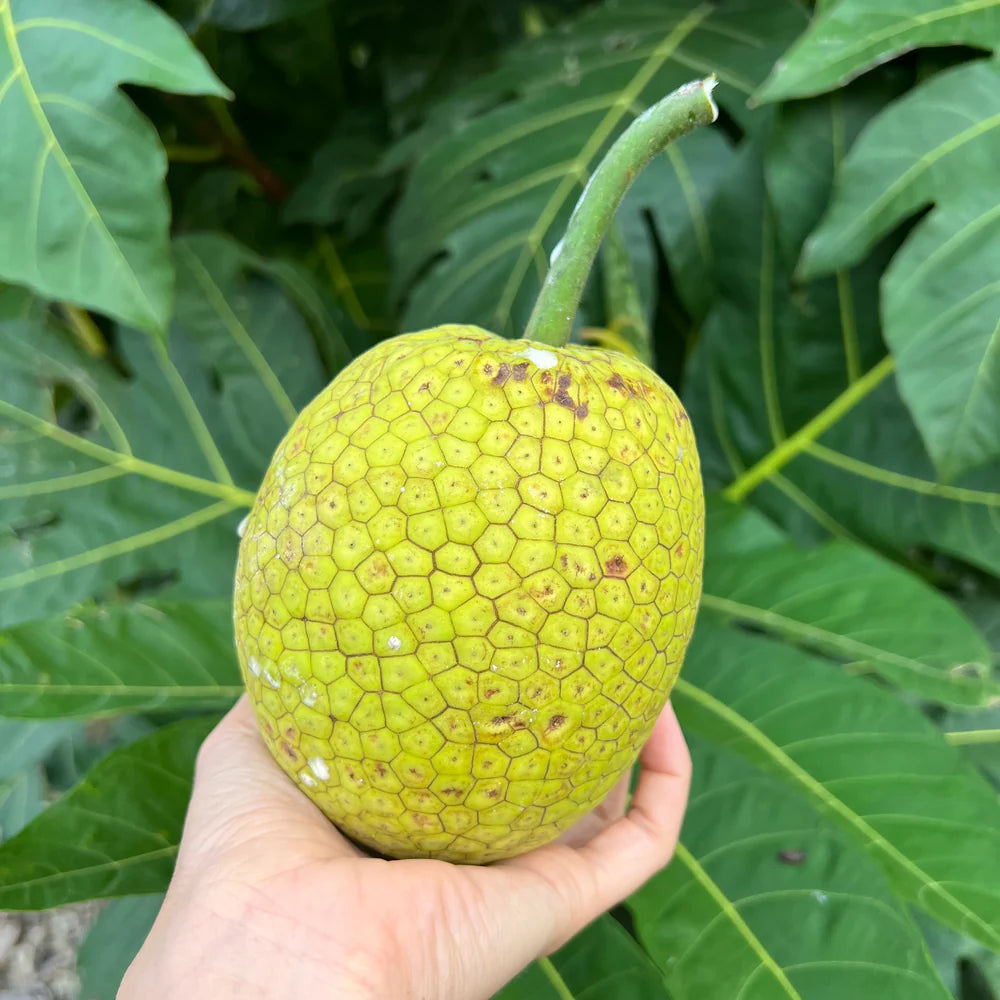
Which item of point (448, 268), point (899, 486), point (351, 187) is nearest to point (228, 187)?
point (351, 187)

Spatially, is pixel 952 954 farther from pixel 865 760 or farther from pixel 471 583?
pixel 471 583

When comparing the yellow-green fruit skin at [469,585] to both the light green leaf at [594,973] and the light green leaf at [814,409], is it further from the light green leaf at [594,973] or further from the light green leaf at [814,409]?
the light green leaf at [814,409]

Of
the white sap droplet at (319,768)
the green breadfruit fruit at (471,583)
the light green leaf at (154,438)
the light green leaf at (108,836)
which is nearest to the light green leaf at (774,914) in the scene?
the green breadfruit fruit at (471,583)

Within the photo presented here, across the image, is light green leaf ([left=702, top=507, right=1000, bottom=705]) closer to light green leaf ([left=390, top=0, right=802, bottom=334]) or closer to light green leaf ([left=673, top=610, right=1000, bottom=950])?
light green leaf ([left=673, top=610, right=1000, bottom=950])

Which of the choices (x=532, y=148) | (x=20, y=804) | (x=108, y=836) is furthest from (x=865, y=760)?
(x=20, y=804)

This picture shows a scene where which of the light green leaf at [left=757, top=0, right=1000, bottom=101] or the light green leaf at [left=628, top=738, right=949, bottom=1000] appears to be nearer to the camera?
the light green leaf at [left=628, top=738, right=949, bottom=1000]

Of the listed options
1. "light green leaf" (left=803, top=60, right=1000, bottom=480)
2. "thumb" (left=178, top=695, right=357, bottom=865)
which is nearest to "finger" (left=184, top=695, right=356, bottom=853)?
"thumb" (left=178, top=695, right=357, bottom=865)
